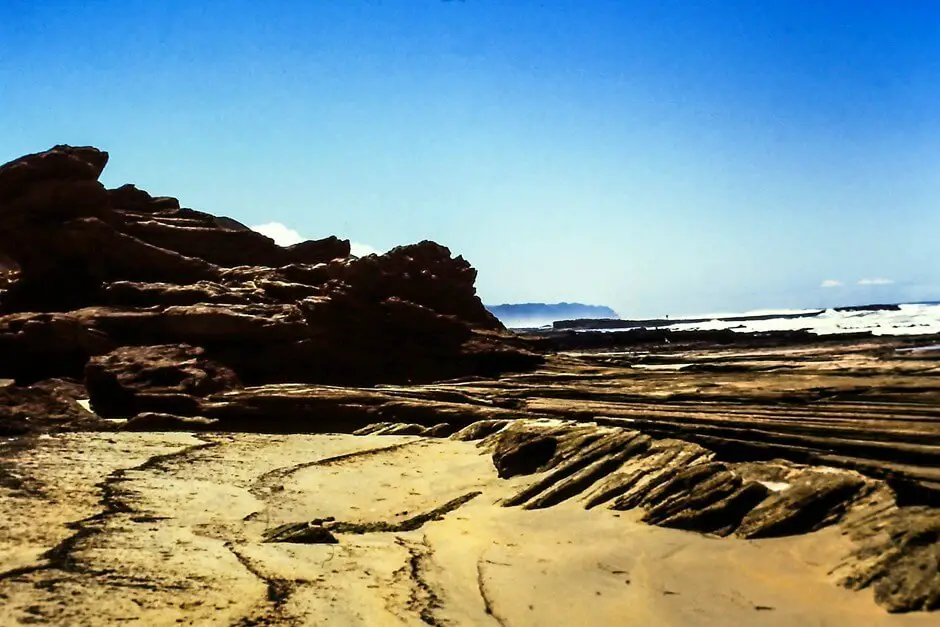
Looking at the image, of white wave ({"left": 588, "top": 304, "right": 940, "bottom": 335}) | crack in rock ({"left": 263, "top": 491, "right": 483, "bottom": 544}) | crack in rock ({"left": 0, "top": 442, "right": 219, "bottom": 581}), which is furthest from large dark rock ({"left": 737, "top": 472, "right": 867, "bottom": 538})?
white wave ({"left": 588, "top": 304, "right": 940, "bottom": 335})

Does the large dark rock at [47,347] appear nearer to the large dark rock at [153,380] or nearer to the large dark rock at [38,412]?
the large dark rock at [153,380]

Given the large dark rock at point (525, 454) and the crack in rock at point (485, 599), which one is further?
the large dark rock at point (525, 454)

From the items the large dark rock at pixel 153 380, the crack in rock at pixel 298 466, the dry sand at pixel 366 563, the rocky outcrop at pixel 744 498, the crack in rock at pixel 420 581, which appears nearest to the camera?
the dry sand at pixel 366 563

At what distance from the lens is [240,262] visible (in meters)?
31.1

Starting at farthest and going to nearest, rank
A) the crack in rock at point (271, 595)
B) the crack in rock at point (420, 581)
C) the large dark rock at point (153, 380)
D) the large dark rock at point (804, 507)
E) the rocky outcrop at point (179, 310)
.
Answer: the rocky outcrop at point (179, 310) → the large dark rock at point (153, 380) → the large dark rock at point (804, 507) → the crack in rock at point (420, 581) → the crack in rock at point (271, 595)

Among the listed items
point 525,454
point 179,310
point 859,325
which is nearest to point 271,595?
point 525,454

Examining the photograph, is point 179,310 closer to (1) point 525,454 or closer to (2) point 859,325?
(1) point 525,454

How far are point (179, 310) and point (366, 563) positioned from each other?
1713 cm

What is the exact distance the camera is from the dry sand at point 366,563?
6082 mm

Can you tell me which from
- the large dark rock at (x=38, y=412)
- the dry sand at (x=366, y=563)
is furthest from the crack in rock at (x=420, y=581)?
the large dark rock at (x=38, y=412)

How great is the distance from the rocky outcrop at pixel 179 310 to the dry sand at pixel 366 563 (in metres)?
8.95

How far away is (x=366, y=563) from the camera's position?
7637 millimetres

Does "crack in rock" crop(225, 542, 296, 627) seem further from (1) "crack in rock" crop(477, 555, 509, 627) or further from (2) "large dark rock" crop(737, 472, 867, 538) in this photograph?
(2) "large dark rock" crop(737, 472, 867, 538)

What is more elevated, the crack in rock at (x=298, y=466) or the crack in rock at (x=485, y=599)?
the crack in rock at (x=298, y=466)
